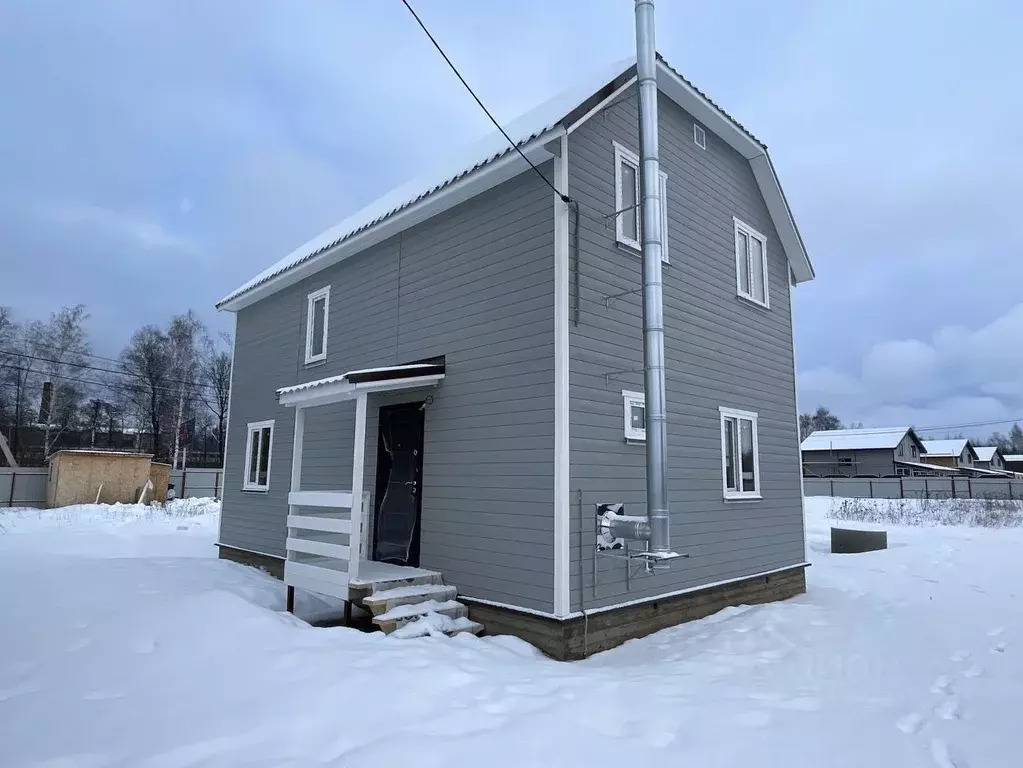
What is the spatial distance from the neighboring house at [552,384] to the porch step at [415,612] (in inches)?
2.9

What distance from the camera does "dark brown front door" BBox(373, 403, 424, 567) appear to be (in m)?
7.83

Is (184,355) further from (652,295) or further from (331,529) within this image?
(652,295)

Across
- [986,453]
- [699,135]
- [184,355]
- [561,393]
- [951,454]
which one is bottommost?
[561,393]

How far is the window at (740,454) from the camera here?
8688 mm

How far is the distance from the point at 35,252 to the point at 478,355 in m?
54.0

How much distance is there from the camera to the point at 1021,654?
20.6 ft

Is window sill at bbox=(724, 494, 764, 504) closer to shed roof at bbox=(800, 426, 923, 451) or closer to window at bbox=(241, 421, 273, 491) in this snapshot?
window at bbox=(241, 421, 273, 491)

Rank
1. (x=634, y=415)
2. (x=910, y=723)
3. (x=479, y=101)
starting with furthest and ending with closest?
(x=634, y=415)
(x=479, y=101)
(x=910, y=723)

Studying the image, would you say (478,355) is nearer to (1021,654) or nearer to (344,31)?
(344,31)

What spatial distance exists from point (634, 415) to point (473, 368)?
6.20 ft

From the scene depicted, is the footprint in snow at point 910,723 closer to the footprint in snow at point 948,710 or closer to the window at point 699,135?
the footprint in snow at point 948,710

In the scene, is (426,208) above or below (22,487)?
above

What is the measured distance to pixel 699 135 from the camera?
9.05m

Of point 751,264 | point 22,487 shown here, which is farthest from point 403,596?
point 22,487
